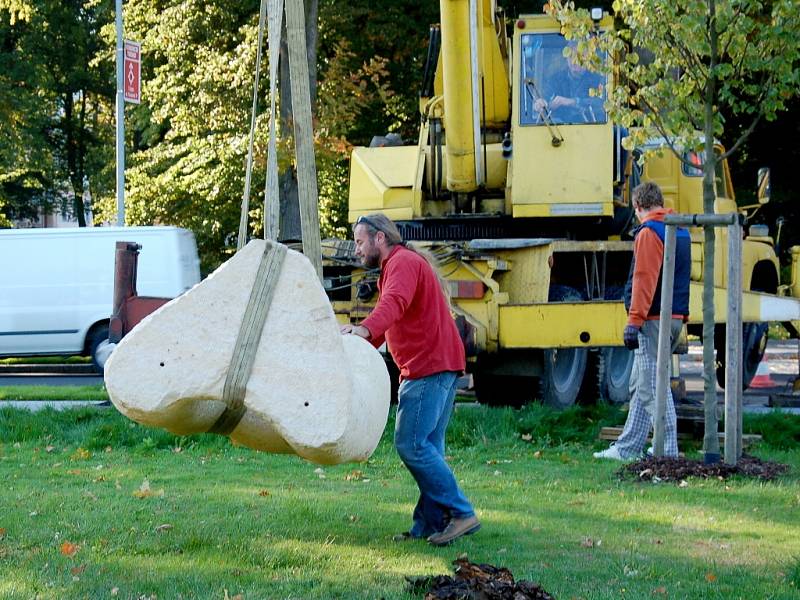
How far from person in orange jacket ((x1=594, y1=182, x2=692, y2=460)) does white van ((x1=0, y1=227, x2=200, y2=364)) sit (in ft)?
35.4

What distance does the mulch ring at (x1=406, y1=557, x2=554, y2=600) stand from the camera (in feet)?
15.9

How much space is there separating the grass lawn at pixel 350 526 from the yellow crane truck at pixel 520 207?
5.85 feet

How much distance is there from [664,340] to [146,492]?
3.39 meters

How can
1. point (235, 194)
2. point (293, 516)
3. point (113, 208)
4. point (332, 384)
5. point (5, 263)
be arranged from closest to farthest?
point (332, 384) → point (293, 516) → point (5, 263) → point (235, 194) → point (113, 208)

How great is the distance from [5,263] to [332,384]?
15677mm

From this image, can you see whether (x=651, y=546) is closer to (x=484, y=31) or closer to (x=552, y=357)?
(x=552, y=357)

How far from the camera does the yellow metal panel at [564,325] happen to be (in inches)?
460

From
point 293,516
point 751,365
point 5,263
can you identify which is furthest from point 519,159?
point 5,263

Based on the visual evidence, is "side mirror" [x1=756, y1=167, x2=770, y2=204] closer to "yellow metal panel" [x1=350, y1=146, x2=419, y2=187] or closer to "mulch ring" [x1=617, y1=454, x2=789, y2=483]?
"yellow metal panel" [x1=350, y1=146, x2=419, y2=187]

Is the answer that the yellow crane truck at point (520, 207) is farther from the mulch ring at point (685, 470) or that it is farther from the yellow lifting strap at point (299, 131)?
the yellow lifting strap at point (299, 131)

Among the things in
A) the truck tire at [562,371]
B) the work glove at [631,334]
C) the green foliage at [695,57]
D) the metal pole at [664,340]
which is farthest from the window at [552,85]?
the metal pole at [664,340]

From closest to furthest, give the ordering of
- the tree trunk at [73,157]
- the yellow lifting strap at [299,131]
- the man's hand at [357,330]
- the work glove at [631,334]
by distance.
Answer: the yellow lifting strap at [299,131]
the man's hand at [357,330]
the work glove at [631,334]
the tree trunk at [73,157]

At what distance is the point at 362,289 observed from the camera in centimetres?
1221

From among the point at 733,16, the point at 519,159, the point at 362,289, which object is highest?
the point at 733,16
